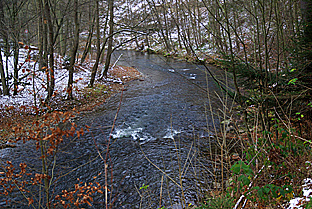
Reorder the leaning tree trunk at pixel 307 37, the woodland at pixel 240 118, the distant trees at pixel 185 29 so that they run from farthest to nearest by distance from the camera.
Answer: the leaning tree trunk at pixel 307 37 < the distant trees at pixel 185 29 < the woodland at pixel 240 118

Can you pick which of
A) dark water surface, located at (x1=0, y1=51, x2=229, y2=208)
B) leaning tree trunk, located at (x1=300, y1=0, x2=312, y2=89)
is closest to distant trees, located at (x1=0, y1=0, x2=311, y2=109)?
leaning tree trunk, located at (x1=300, y1=0, x2=312, y2=89)

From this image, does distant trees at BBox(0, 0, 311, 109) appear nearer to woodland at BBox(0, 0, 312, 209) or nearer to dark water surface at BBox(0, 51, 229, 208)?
woodland at BBox(0, 0, 312, 209)

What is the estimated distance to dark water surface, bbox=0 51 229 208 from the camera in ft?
14.9

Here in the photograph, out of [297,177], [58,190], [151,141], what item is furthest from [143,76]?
[297,177]

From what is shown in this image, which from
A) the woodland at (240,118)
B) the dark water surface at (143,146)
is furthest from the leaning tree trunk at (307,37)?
the dark water surface at (143,146)

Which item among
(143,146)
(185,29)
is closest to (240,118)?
(143,146)

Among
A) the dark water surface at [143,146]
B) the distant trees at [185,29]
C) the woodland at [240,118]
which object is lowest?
the dark water surface at [143,146]

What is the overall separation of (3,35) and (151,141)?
309 inches

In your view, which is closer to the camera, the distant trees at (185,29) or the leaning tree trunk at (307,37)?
the distant trees at (185,29)

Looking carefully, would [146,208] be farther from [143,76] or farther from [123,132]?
[143,76]

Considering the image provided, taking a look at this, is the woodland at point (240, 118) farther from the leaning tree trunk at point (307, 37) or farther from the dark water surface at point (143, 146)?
the dark water surface at point (143, 146)

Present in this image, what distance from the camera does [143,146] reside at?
→ 6.61m

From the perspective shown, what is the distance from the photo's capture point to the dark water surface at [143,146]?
4.55 m

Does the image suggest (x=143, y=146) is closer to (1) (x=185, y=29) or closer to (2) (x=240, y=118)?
(1) (x=185, y=29)
